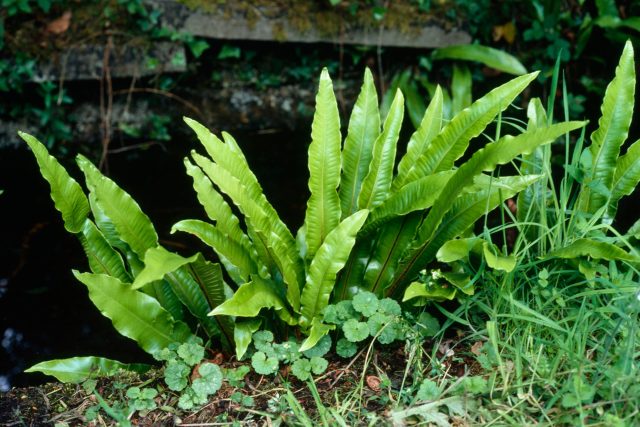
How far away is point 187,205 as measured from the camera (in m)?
3.77

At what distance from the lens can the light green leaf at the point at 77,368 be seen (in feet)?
6.79

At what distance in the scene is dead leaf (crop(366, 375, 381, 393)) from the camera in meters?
1.99

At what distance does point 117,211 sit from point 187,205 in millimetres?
1716

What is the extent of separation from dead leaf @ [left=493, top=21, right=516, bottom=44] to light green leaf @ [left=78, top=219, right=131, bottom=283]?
144 inches

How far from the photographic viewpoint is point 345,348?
6.80 feet

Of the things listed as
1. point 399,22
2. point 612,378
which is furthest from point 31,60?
point 612,378

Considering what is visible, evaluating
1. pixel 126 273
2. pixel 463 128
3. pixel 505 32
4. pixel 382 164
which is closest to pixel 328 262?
pixel 382 164

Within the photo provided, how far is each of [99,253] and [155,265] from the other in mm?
503

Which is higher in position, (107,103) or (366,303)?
(366,303)

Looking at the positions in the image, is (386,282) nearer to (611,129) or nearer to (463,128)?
(463,128)

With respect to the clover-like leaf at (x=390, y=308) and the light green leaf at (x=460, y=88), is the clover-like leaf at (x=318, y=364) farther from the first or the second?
the light green leaf at (x=460, y=88)

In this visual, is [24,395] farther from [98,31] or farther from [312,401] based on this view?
[98,31]

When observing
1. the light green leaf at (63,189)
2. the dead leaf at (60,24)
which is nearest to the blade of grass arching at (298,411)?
the light green leaf at (63,189)

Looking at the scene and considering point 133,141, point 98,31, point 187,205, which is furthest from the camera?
point 133,141
